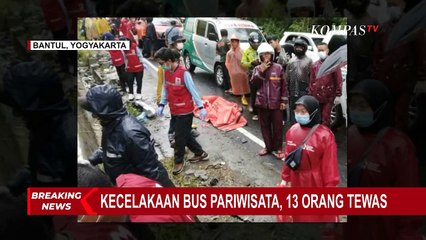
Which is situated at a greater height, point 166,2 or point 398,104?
point 166,2

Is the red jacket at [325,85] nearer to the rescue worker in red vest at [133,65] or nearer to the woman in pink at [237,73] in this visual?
the woman in pink at [237,73]

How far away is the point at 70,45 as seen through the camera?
2.98 meters

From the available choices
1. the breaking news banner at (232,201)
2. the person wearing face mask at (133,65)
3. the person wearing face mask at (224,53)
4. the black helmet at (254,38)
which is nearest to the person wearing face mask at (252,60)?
the black helmet at (254,38)

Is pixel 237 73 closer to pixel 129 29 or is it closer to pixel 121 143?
pixel 129 29

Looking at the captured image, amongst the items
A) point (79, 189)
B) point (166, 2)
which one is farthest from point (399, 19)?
point (79, 189)

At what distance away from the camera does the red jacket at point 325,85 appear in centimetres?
297

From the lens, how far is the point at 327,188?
2990 millimetres

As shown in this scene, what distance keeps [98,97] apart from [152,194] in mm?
622

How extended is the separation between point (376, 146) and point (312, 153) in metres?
0.35

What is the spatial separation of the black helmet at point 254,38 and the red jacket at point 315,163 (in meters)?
0.52

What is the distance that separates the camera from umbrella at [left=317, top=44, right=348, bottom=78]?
2938 mm

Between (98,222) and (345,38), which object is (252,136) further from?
(98,222)

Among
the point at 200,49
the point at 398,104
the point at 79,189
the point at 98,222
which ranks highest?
the point at 200,49

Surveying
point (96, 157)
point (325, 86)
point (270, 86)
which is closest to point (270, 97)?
point (270, 86)
